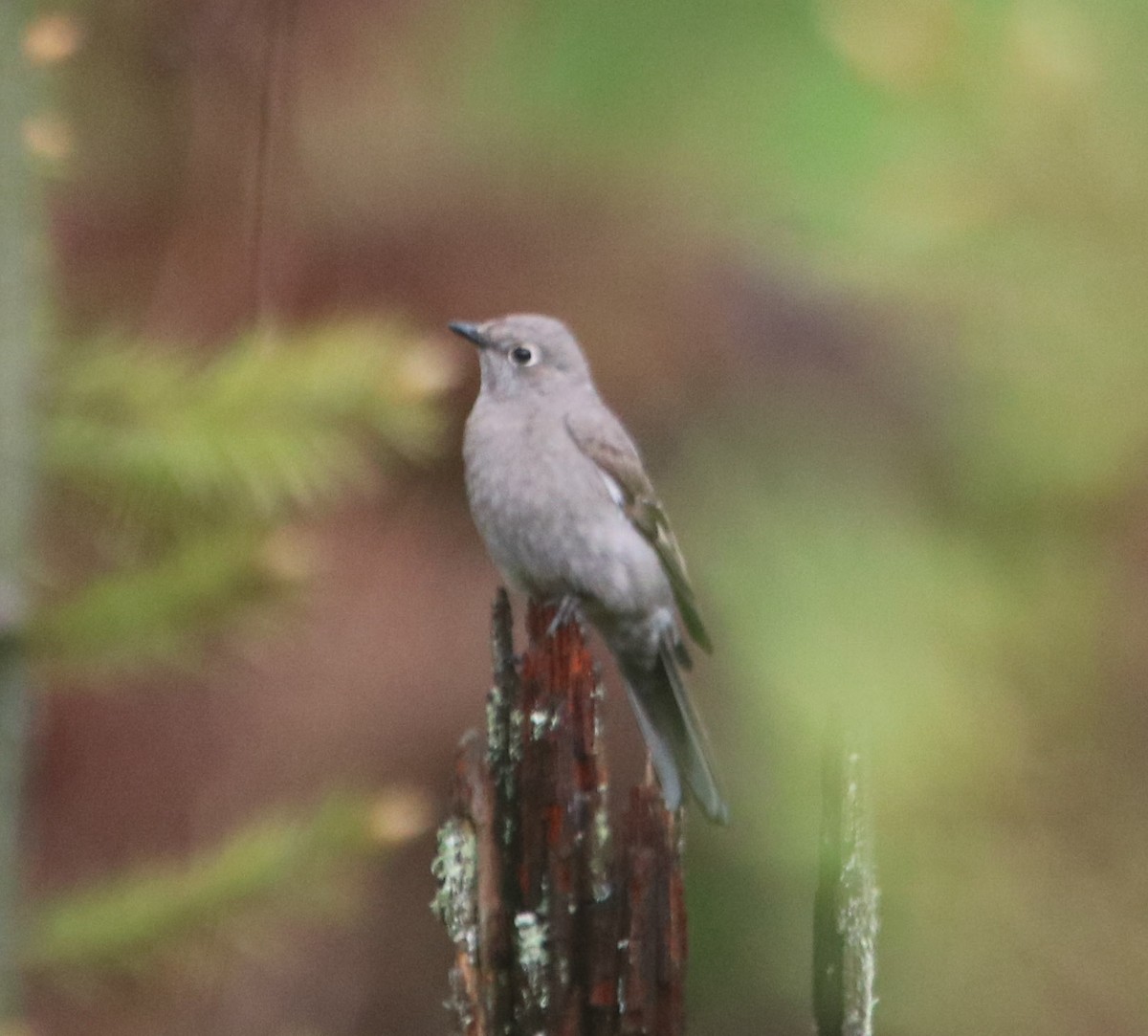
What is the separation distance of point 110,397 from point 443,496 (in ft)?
9.31

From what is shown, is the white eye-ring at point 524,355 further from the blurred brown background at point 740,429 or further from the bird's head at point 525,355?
the blurred brown background at point 740,429

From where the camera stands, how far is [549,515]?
144 inches

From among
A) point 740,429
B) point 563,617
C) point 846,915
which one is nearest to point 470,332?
point 740,429

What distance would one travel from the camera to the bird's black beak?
333cm

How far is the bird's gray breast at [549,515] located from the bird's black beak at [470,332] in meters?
0.19

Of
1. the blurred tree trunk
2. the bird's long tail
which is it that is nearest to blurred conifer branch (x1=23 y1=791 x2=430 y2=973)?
A: the blurred tree trunk

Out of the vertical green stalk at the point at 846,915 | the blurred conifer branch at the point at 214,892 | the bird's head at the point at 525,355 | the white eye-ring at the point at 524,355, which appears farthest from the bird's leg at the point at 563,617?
the blurred conifer branch at the point at 214,892

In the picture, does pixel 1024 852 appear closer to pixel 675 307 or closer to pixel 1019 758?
pixel 1019 758

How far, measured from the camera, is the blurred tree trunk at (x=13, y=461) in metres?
0.92

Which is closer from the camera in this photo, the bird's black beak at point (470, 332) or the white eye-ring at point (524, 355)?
the bird's black beak at point (470, 332)

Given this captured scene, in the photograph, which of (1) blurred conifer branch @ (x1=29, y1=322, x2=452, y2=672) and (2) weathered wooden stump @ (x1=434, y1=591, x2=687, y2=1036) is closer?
(1) blurred conifer branch @ (x1=29, y1=322, x2=452, y2=672)

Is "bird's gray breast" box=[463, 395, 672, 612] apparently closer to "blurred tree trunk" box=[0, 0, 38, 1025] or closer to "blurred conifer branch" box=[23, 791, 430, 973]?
"blurred conifer branch" box=[23, 791, 430, 973]

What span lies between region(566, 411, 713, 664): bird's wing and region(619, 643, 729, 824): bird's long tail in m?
0.10

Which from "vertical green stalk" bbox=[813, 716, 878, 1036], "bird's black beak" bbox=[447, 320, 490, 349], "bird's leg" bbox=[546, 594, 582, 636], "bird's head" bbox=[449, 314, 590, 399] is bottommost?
"vertical green stalk" bbox=[813, 716, 878, 1036]
